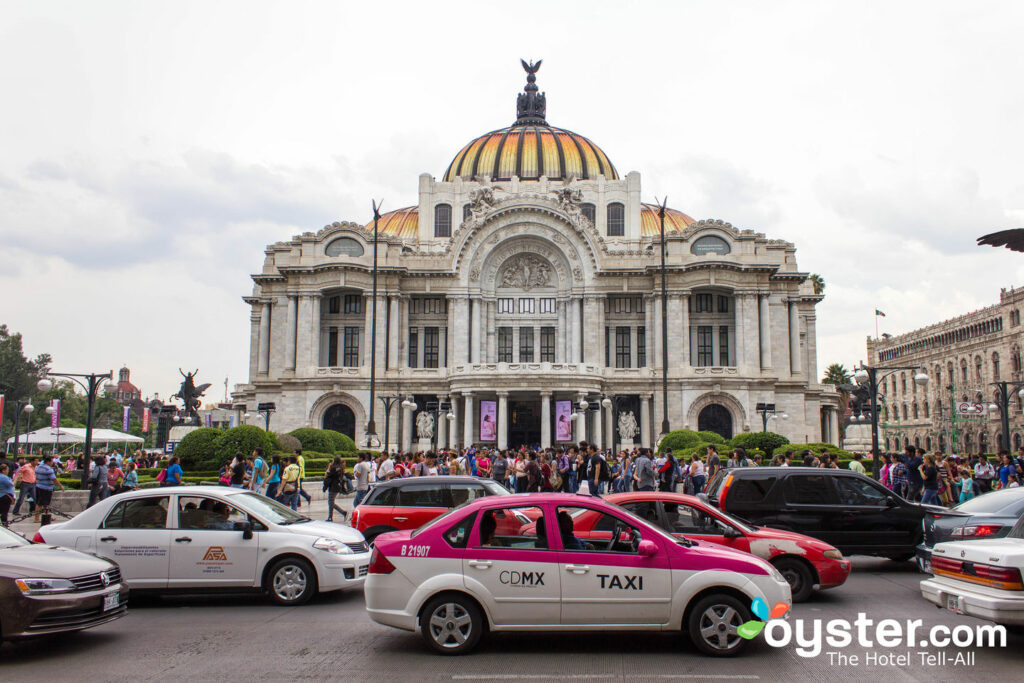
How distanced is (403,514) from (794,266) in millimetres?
52671

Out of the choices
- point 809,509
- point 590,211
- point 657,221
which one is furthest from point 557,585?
point 657,221

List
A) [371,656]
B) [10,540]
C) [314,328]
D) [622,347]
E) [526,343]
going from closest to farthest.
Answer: [371,656]
[10,540]
[314,328]
[622,347]
[526,343]

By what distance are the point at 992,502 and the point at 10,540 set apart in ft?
46.0

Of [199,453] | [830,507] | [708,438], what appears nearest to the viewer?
[830,507]

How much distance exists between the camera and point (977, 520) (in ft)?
40.0

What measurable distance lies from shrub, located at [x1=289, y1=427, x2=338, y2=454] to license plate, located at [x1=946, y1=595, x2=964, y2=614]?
1462 inches

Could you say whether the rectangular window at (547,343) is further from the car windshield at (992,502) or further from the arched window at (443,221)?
the car windshield at (992,502)

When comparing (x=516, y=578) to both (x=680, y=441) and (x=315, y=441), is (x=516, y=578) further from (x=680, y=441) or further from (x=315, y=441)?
(x=315, y=441)

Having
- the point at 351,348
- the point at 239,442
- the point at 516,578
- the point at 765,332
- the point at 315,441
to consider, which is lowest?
the point at 516,578

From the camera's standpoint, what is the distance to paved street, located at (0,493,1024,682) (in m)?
8.62

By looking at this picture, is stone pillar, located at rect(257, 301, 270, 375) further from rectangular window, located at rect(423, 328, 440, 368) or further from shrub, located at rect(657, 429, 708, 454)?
shrub, located at rect(657, 429, 708, 454)

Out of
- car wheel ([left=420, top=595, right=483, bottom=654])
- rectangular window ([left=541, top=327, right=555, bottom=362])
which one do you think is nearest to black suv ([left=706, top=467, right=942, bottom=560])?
car wheel ([left=420, top=595, right=483, bottom=654])

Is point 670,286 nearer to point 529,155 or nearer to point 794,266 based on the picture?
point 794,266

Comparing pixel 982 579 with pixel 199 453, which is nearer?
pixel 982 579
